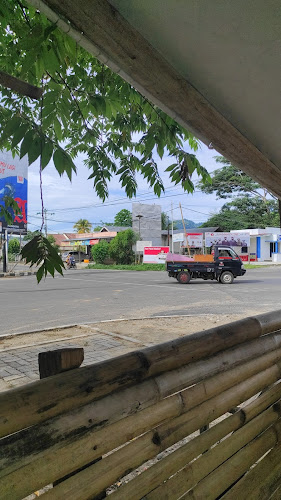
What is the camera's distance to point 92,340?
519cm

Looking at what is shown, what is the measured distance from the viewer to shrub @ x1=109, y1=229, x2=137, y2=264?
100.0 feet

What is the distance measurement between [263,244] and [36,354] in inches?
1338

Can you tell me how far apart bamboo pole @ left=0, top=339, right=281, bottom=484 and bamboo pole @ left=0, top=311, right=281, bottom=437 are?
29 millimetres

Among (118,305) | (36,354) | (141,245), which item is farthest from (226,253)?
(141,245)

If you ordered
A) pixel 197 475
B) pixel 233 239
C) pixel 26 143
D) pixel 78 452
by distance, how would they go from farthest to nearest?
1. pixel 233 239
2. pixel 197 475
3. pixel 26 143
4. pixel 78 452

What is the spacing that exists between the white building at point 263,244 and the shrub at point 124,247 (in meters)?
11.3

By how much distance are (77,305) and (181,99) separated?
329 inches

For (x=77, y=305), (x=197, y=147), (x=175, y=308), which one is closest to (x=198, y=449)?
(x=197, y=147)

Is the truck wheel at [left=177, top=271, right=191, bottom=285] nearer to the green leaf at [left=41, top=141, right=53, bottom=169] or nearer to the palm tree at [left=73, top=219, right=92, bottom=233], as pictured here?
the green leaf at [left=41, top=141, right=53, bottom=169]

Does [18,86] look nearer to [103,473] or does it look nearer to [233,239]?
[103,473]

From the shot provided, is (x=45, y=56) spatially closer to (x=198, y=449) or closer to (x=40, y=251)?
(x=40, y=251)

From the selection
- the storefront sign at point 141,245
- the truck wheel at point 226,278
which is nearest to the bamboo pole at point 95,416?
the truck wheel at point 226,278

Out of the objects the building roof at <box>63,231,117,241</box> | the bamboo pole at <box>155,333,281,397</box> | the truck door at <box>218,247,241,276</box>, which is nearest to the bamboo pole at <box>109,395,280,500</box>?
the bamboo pole at <box>155,333,281,397</box>

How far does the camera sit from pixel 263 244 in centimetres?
3538
